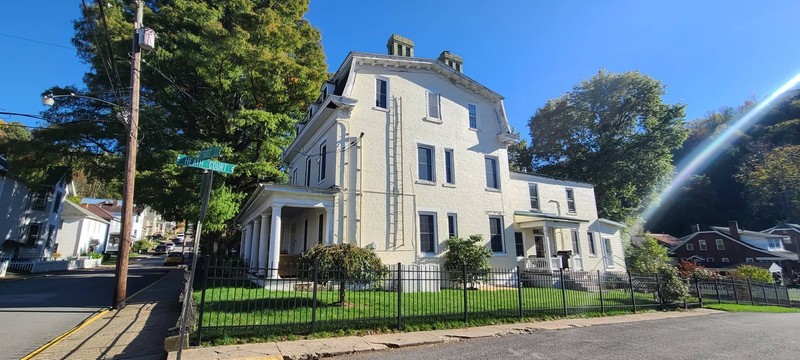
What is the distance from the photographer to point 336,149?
15.7 meters

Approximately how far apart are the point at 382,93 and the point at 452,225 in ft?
22.9

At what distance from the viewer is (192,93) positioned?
20359 mm

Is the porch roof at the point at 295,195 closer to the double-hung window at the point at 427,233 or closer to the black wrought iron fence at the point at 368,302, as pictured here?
the black wrought iron fence at the point at 368,302

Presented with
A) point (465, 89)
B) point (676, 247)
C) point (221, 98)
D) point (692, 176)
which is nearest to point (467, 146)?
point (465, 89)

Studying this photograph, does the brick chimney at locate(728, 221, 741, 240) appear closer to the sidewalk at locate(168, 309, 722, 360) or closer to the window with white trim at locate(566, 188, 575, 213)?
the window with white trim at locate(566, 188, 575, 213)

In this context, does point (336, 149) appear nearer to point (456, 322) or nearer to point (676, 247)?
point (456, 322)

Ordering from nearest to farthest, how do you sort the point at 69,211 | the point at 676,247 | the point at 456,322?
the point at 456,322, the point at 69,211, the point at 676,247

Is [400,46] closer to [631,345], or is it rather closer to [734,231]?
[631,345]

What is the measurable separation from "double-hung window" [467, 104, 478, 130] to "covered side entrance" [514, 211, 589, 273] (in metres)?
5.36

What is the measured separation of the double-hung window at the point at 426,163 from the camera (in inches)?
686

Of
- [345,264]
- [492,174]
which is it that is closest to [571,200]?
[492,174]

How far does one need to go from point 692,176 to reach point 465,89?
70550 mm

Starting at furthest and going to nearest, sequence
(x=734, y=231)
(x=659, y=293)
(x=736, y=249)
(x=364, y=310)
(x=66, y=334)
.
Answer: (x=734, y=231), (x=736, y=249), (x=659, y=293), (x=364, y=310), (x=66, y=334)

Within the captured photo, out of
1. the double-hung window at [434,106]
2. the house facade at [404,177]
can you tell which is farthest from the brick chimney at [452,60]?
the double-hung window at [434,106]
